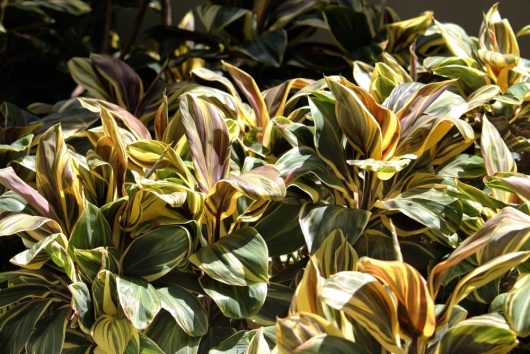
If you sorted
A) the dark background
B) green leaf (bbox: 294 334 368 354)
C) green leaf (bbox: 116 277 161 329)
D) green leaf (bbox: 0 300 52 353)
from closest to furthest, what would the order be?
green leaf (bbox: 294 334 368 354), green leaf (bbox: 116 277 161 329), green leaf (bbox: 0 300 52 353), the dark background

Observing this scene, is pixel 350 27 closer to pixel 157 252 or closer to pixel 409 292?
pixel 157 252

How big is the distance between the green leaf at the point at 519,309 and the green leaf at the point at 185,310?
36cm

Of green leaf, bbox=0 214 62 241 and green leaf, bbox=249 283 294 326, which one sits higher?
green leaf, bbox=0 214 62 241

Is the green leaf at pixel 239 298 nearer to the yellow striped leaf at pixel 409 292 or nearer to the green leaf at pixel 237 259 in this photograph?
the green leaf at pixel 237 259

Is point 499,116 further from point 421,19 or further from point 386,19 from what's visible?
point 386,19

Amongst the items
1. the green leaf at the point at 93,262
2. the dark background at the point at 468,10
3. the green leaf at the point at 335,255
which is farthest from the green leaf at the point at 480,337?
the dark background at the point at 468,10

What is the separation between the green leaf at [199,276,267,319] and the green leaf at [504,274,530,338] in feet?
0.98

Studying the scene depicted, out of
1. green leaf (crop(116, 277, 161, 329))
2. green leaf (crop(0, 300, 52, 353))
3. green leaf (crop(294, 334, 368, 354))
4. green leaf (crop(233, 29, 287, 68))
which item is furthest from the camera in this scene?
green leaf (crop(233, 29, 287, 68))

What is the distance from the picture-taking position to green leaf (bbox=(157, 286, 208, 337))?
88 centimetres

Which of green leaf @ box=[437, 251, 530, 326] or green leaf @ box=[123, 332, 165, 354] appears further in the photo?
green leaf @ box=[123, 332, 165, 354]

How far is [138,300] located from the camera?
2.80ft

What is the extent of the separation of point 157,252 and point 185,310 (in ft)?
0.27

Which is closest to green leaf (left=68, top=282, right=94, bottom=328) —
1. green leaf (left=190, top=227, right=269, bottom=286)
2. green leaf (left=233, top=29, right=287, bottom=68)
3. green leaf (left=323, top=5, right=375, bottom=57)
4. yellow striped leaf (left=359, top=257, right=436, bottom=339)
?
green leaf (left=190, top=227, right=269, bottom=286)

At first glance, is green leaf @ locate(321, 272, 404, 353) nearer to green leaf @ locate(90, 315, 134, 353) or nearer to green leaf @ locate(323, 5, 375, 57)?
green leaf @ locate(90, 315, 134, 353)
